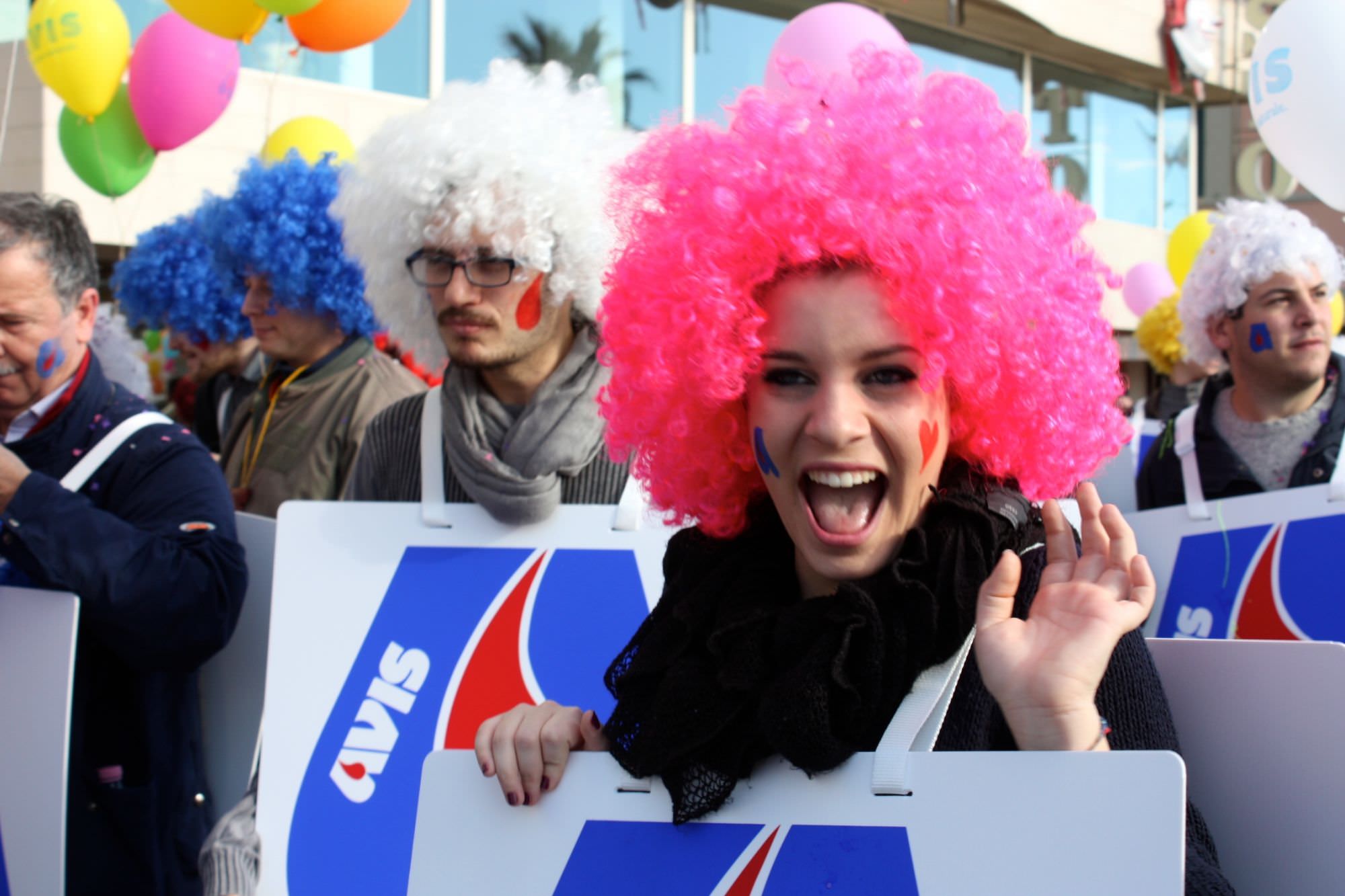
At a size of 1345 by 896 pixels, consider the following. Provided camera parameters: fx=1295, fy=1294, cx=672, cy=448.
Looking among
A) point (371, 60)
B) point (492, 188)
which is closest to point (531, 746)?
point (492, 188)

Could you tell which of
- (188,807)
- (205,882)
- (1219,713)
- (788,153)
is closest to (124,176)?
(188,807)

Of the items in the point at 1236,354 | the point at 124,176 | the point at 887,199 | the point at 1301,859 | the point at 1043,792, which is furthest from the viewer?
the point at 124,176

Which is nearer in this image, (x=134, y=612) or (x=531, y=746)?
(x=531, y=746)

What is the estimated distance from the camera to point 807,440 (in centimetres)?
164

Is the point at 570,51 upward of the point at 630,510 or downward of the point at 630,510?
upward

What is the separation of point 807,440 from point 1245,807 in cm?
72

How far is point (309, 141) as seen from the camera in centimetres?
540

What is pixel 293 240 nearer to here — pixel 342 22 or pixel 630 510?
pixel 342 22

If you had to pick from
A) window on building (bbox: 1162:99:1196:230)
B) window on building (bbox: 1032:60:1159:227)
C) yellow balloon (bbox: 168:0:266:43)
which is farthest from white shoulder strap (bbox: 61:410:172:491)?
window on building (bbox: 1162:99:1196:230)

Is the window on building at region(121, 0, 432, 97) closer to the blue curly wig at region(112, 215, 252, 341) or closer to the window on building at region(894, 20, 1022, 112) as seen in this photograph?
the blue curly wig at region(112, 215, 252, 341)

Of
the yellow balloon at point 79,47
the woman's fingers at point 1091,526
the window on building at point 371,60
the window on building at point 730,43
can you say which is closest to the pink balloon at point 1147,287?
the window on building at point 730,43

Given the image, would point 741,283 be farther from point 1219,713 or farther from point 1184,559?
point 1184,559

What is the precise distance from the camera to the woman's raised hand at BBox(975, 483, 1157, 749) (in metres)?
1.33

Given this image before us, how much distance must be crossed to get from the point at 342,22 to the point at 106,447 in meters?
2.69
